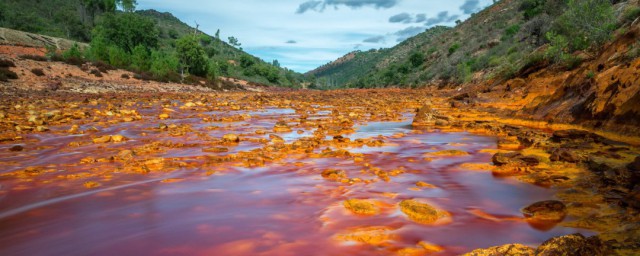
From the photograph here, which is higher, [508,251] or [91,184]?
[508,251]

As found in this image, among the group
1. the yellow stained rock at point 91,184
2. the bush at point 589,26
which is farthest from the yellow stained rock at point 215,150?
the bush at point 589,26

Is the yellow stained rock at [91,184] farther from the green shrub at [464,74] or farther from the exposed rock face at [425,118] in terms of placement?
the green shrub at [464,74]

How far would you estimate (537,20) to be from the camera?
2120 centimetres

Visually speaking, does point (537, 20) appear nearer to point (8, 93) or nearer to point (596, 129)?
point (596, 129)

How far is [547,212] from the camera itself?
7.24ft

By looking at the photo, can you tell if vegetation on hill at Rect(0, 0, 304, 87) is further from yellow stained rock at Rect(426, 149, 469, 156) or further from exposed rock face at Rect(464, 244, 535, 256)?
exposed rock face at Rect(464, 244, 535, 256)

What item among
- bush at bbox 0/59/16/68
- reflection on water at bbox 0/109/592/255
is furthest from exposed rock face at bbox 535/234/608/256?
bush at bbox 0/59/16/68

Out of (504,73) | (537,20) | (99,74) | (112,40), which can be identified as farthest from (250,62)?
(504,73)

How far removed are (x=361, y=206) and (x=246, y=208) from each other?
78 cm

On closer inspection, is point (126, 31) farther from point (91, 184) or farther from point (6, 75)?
point (91, 184)

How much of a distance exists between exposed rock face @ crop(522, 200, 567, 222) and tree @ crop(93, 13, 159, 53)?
51823 mm

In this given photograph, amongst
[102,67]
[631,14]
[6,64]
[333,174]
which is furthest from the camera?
[102,67]

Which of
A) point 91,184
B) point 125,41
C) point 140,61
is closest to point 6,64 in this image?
point 140,61

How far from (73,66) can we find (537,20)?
28.4 meters
